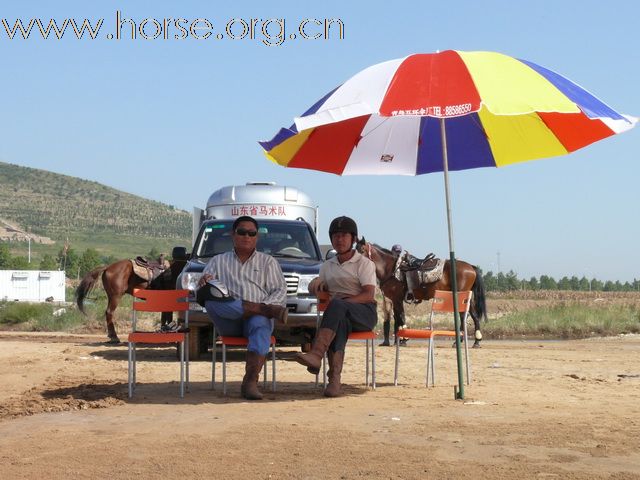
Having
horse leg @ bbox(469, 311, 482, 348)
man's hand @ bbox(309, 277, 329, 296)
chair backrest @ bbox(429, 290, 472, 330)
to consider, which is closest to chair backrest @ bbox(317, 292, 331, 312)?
man's hand @ bbox(309, 277, 329, 296)

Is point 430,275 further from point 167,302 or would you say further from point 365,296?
point 167,302

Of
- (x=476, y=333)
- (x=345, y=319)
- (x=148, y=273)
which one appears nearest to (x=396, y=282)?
(x=476, y=333)

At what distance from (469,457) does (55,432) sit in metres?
3.21

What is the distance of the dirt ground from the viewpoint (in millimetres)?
Answer: 6821

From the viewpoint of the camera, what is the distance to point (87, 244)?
11775 centimetres

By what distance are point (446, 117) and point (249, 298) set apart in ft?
9.30

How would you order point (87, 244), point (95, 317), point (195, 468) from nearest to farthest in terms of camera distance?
1. point (195, 468)
2. point (95, 317)
3. point (87, 244)

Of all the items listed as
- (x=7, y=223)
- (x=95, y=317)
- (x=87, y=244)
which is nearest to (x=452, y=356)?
(x=95, y=317)

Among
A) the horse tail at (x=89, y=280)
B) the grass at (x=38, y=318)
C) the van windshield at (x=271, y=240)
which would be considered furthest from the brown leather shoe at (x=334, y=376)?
the grass at (x=38, y=318)

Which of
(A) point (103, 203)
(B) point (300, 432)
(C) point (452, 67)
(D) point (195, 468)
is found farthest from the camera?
(A) point (103, 203)

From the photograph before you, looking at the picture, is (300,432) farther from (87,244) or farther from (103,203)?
(103,203)

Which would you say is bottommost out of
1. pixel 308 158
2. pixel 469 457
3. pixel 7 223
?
pixel 469 457

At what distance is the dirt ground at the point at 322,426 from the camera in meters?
6.82

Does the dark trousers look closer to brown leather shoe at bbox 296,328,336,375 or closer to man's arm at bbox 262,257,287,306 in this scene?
brown leather shoe at bbox 296,328,336,375
